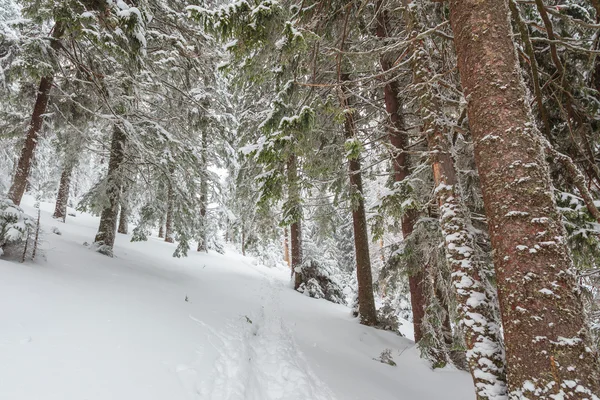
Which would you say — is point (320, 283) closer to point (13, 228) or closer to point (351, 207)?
point (351, 207)

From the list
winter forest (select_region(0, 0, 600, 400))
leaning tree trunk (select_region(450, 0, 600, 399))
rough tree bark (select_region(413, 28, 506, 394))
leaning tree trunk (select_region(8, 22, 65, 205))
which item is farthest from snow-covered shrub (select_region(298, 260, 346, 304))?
leaning tree trunk (select_region(450, 0, 600, 399))

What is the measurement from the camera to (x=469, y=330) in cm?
225

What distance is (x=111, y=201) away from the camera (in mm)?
9039

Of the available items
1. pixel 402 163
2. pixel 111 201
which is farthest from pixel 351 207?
pixel 111 201

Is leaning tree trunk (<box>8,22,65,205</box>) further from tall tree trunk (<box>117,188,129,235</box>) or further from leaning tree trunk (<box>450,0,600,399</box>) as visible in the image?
leaning tree trunk (<box>450,0,600,399</box>)

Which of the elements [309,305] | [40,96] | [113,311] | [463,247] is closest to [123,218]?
[40,96]

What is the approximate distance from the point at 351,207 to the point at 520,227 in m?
5.67

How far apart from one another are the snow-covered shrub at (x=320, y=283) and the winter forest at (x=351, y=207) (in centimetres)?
181

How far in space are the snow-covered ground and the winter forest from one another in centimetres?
3

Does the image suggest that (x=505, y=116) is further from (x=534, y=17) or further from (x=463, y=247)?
(x=534, y=17)

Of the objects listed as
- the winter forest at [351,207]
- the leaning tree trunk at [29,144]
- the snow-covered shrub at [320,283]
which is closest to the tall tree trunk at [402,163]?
the winter forest at [351,207]

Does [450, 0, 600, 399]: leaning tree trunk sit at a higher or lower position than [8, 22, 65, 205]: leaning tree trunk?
lower

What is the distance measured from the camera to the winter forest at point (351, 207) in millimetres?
1918

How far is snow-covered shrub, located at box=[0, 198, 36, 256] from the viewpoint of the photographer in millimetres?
4930
